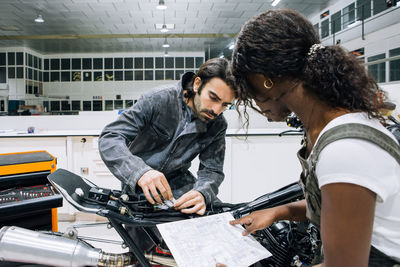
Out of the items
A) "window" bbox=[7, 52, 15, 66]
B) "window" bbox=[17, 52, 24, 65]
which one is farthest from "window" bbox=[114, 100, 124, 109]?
"window" bbox=[7, 52, 15, 66]

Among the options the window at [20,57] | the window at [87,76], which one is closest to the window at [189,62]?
the window at [87,76]

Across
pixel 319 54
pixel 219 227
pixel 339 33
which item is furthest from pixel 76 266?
pixel 339 33

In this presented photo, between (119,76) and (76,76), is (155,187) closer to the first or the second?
(119,76)

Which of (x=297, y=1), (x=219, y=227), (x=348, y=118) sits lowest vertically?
(x=219, y=227)

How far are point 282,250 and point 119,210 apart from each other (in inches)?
23.0

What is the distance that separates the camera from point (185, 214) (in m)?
1.00

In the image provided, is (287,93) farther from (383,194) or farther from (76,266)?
(76,266)

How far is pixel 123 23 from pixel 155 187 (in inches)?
378

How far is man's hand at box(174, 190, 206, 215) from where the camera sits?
3.32 feet

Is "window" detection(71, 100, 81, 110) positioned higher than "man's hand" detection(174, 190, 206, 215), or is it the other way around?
"window" detection(71, 100, 81, 110)

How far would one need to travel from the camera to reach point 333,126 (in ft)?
1.95

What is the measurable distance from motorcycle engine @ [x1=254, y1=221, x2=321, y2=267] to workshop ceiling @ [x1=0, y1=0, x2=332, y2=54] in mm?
7356

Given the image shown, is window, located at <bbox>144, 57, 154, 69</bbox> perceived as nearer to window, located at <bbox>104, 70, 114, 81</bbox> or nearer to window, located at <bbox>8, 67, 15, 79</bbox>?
window, located at <bbox>104, 70, 114, 81</bbox>

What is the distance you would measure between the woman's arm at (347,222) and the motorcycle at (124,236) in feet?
1.07
